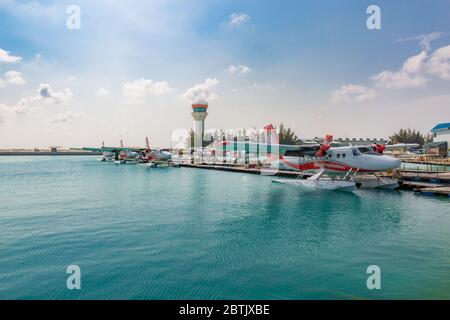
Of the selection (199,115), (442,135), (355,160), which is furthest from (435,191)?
(199,115)

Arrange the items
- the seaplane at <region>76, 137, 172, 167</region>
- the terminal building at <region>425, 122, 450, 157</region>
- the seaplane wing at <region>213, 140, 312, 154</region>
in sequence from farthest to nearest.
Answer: the seaplane at <region>76, 137, 172, 167</region> → the terminal building at <region>425, 122, 450, 157</region> → the seaplane wing at <region>213, 140, 312, 154</region>

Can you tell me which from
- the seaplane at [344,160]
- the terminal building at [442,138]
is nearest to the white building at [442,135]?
the terminal building at [442,138]

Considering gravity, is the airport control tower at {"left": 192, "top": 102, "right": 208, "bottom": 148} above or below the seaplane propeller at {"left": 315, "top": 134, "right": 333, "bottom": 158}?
above

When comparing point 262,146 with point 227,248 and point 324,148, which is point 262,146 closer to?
point 324,148

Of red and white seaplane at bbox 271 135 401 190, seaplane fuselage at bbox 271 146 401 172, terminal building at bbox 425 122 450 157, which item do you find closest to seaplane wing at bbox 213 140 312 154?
red and white seaplane at bbox 271 135 401 190

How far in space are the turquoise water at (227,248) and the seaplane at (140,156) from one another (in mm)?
46385

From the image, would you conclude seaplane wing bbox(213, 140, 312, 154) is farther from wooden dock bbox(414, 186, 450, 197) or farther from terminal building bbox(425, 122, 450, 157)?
terminal building bbox(425, 122, 450, 157)

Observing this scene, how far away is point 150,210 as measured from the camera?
22.3 metres

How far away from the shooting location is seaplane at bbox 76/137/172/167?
71.5 m

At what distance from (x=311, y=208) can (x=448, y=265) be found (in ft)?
37.7

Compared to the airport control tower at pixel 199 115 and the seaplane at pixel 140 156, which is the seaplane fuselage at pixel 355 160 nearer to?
the seaplane at pixel 140 156

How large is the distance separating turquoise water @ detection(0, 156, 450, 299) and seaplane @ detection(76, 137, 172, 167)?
46.4 metres

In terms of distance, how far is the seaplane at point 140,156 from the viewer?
235ft
